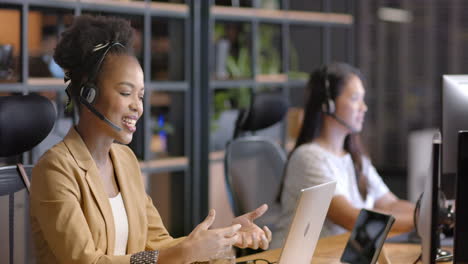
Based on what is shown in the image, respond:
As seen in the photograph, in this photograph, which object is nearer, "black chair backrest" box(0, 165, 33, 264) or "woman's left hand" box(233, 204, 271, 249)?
"woman's left hand" box(233, 204, 271, 249)

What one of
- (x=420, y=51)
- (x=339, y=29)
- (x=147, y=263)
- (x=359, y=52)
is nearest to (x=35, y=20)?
(x=339, y=29)

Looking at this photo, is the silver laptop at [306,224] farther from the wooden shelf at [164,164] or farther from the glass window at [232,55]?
the glass window at [232,55]

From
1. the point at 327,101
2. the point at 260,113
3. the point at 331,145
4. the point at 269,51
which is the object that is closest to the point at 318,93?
the point at 327,101

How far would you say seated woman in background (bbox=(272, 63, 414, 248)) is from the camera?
8.78ft

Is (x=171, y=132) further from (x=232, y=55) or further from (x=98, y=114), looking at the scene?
(x=98, y=114)

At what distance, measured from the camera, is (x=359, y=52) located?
7500mm

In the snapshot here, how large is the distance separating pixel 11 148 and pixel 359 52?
6.02 metres

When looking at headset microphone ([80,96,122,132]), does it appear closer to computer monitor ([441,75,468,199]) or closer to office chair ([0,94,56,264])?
office chair ([0,94,56,264])

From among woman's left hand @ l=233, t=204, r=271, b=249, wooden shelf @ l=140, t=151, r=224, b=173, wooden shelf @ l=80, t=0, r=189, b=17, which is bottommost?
wooden shelf @ l=140, t=151, r=224, b=173

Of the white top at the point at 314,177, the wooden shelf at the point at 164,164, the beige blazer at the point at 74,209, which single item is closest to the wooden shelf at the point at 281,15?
the wooden shelf at the point at 164,164

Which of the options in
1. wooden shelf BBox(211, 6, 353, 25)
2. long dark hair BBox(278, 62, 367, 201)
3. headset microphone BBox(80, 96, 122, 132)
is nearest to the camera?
headset microphone BBox(80, 96, 122, 132)

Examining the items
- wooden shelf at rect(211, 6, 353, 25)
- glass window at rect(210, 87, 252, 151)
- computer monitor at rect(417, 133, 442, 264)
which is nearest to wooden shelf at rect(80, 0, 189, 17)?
wooden shelf at rect(211, 6, 353, 25)

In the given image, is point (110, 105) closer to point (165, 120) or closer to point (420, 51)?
point (165, 120)

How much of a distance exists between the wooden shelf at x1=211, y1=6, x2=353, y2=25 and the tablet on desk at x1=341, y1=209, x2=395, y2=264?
2.26 meters
